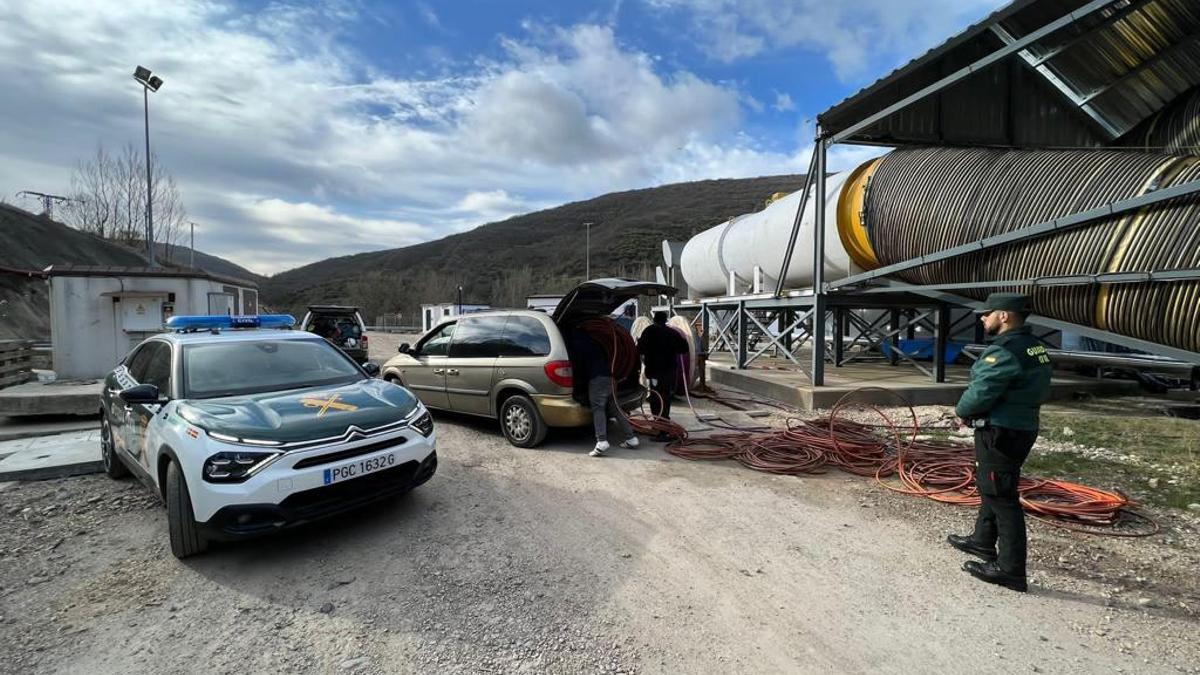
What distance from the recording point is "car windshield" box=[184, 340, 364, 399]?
4.29 meters

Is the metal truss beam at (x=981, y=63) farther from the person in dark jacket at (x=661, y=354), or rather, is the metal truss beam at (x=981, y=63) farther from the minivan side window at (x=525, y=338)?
the minivan side window at (x=525, y=338)

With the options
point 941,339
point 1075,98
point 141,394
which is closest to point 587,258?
point 941,339

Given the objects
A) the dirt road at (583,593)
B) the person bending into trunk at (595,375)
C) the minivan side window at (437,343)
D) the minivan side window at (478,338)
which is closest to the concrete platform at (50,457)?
the dirt road at (583,593)

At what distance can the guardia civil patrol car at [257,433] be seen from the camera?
11.4 feet

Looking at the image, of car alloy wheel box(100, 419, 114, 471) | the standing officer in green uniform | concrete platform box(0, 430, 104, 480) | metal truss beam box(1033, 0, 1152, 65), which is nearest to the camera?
the standing officer in green uniform

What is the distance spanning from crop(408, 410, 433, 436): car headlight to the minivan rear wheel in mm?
2051

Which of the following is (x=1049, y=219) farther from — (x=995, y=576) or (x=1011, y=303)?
(x=995, y=576)

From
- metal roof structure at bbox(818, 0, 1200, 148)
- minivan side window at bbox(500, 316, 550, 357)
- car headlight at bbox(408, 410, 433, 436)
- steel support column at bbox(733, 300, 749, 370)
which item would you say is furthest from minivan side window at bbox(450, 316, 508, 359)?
steel support column at bbox(733, 300, 749, 370)

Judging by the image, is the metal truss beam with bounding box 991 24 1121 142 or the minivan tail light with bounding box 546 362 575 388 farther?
the metal truss beam with bounding box 991 24 1121 142

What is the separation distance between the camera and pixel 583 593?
3.25m

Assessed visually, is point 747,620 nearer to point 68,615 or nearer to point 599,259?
point 68,615

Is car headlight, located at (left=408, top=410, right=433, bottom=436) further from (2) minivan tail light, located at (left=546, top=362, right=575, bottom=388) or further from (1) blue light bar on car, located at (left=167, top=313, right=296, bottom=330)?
(1) blue light bar on car, located at (left=167, top=313, right=296, bottom=330)

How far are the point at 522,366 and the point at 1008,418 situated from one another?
15.4 ft

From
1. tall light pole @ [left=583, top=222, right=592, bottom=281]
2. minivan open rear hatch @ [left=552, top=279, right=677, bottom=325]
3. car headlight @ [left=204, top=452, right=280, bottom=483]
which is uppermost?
tall light pole @ [left=583, top=222, right=592, bottom=281]
